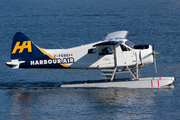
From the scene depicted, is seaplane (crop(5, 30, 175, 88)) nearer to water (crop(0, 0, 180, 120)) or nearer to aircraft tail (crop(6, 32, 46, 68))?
aircraft tail (crop(6, 32, 46, 68))

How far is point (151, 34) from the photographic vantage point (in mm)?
46281

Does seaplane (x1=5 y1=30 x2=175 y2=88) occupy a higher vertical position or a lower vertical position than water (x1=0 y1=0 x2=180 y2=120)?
higher

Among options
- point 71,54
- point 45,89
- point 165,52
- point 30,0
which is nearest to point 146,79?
point 71,54

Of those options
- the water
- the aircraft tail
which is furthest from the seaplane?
the water

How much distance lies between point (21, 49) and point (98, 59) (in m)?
5.56

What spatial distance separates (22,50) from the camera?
2427cm

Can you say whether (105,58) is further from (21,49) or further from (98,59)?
(21,49)

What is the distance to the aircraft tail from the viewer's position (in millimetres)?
24188

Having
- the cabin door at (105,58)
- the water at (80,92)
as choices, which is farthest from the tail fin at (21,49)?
the cabin door at (105,58)

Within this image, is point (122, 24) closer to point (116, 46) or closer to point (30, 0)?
point (116, 46)

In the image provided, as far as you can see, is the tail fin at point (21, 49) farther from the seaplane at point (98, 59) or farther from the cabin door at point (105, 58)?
the cabin door at point (105, 58)

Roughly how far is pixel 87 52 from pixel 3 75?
27.7 feet

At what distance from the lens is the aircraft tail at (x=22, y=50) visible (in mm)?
24188

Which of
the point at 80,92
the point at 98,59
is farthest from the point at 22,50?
the point at 98,59
